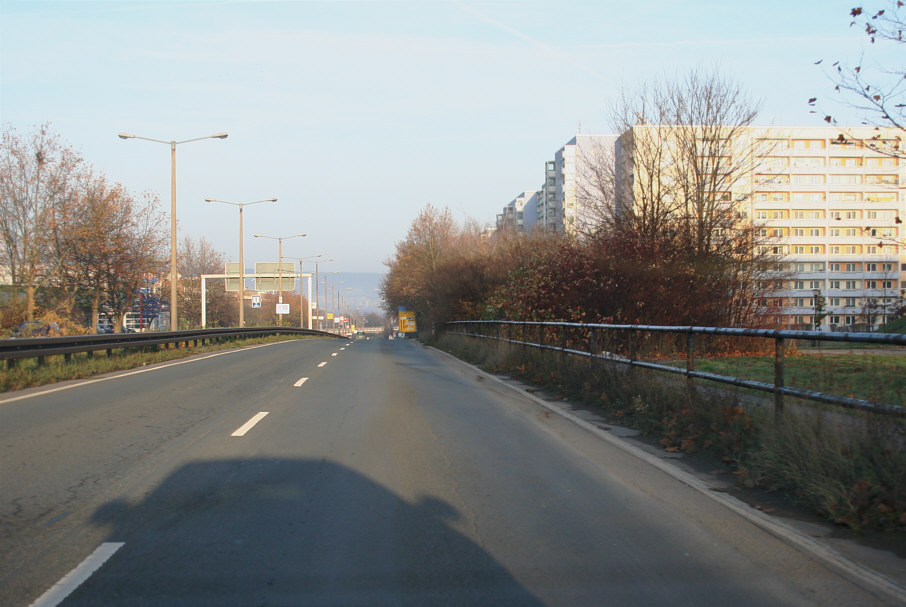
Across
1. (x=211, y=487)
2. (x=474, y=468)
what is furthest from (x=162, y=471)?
(x=474, y=468)

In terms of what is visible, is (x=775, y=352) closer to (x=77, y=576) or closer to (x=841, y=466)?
(x=841, y=466)

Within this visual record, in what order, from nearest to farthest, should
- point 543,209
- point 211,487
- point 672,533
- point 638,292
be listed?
point 672,533 → point 211,487 → point 638,292 → point 543,209

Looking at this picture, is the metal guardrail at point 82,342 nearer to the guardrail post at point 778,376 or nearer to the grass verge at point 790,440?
the grass verge at point 790,440

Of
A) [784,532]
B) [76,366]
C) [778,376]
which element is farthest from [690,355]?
[76,366]

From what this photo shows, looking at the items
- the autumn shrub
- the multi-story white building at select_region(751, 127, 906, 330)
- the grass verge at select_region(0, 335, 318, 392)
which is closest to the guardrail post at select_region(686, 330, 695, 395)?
the autumn shrub

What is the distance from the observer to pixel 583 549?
4.70 meters

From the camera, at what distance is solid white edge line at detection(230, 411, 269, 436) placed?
887cm

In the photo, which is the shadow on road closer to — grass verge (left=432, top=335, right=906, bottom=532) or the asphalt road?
the asphalt road

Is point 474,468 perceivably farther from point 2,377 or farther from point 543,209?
point 543,209

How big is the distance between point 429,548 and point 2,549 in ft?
8.85

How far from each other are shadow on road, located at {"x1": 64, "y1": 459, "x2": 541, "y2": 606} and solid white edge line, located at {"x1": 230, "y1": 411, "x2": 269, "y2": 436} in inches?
94.4

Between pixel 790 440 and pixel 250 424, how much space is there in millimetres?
6439

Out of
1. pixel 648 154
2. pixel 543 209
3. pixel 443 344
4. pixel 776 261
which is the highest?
pixel 543 209

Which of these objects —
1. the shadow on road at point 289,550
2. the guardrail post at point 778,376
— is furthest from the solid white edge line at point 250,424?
the guardrail post at point 778,376
